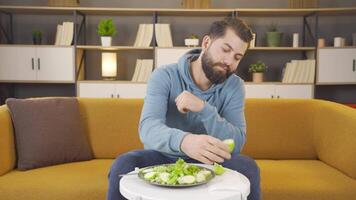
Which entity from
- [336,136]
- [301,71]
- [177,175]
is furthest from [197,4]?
[177,175]

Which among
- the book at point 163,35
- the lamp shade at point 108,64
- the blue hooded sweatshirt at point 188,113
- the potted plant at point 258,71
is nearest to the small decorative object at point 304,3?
the potted plant at point 258,71

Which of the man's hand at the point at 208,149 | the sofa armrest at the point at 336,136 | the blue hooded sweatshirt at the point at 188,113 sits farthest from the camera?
the sofa armrest at the point at 336,136

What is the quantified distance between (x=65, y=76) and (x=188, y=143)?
281 cm

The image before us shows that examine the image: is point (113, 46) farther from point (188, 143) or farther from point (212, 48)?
point (188, 143)

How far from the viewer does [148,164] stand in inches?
68.6

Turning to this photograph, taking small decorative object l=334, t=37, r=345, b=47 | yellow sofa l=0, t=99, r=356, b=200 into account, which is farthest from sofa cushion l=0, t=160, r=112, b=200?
small decorative object l=334, t=37, r=345, b=47

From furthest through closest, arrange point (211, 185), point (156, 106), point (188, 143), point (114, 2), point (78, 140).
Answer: point (114, 2) → point (78, 140) → point (156, 106) → point (188, 143) → point (211, 185)

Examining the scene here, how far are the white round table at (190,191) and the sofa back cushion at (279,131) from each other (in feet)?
3.64

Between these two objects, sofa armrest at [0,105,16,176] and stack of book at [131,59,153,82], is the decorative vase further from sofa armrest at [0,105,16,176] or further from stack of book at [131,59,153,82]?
sofa armrest at [0,105,16,176]

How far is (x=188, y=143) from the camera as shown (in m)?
1.44

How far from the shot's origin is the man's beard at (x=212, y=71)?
1.74m

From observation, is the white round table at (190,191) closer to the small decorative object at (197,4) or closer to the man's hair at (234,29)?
the man's hair at (234,29)

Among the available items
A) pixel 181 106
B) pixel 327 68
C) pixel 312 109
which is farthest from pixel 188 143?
pixel 327 68

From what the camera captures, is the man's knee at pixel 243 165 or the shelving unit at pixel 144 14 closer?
the man's knee at pixel 243 165
